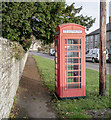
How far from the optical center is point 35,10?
12.0 metres

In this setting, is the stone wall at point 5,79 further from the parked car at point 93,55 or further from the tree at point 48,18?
the parked car at point 93,55

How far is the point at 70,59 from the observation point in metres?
5.82

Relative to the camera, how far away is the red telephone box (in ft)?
18.3

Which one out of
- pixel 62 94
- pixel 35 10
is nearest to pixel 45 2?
pixel 35 10

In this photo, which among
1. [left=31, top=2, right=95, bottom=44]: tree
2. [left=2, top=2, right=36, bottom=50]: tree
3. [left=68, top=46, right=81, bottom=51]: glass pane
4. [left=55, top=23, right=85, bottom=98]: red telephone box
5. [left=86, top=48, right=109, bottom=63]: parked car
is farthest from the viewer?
[left=86, top=48, right=109, bottom=63]: parked car

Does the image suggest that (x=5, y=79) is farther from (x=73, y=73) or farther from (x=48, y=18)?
(x=48, y=18)

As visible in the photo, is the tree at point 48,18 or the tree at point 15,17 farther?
the tree at point 48,18

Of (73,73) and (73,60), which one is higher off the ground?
(73,60)

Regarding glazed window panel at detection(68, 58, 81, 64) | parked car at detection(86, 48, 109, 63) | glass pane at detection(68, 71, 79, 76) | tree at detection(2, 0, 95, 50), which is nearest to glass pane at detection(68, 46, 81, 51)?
glazed window panel at detection(68, 58, 81, 64)

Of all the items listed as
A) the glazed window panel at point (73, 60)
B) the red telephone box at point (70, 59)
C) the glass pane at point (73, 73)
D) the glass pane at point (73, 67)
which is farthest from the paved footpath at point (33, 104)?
the glazed window panel at point (73, 60)

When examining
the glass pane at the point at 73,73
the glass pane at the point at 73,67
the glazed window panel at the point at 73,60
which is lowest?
the glass pane at the point at 73,73

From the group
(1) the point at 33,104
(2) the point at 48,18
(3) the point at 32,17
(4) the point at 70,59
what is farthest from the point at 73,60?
(3) the point at 32,17

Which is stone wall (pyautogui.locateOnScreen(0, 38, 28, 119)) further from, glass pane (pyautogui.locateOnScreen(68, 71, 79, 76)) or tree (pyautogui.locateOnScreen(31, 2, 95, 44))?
tree (pyautogui.locateOnScreen(31, 2, 95, 44))

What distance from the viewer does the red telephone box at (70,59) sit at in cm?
557
